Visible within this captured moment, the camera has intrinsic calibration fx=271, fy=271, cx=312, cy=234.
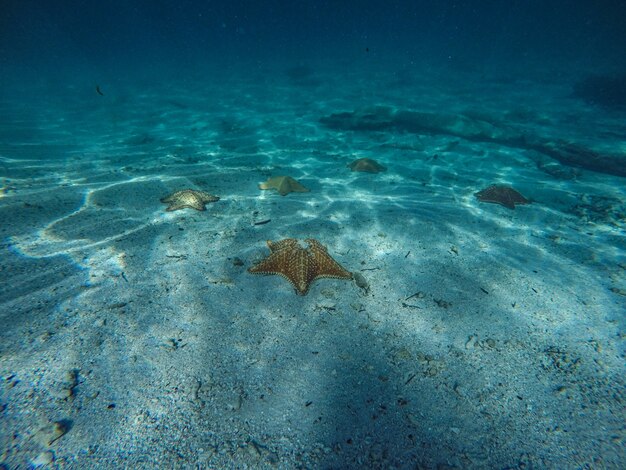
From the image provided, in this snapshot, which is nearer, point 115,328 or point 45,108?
point 115,328

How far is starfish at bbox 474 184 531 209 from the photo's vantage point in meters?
7.07

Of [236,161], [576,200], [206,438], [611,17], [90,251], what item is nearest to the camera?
[206,438]

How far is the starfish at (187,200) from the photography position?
6.16 m

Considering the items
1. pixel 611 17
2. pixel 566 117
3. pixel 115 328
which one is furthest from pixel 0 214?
pixel 611 17

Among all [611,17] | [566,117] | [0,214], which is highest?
[611,17]

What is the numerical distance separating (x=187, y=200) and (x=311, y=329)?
4.47m

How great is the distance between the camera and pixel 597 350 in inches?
132

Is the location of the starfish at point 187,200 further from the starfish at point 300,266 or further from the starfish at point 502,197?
the starfish at point 502,197

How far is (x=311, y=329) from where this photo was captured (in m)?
3.52

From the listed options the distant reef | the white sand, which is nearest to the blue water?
the white sand

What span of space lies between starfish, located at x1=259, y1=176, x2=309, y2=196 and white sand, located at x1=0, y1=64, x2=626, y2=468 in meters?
0.27

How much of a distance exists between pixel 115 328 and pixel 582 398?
17.4 feet

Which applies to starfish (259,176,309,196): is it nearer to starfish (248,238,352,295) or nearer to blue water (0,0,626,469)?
blue water (0,0,626,469)

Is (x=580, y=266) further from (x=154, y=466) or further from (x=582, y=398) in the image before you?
(x=154, y=466)
